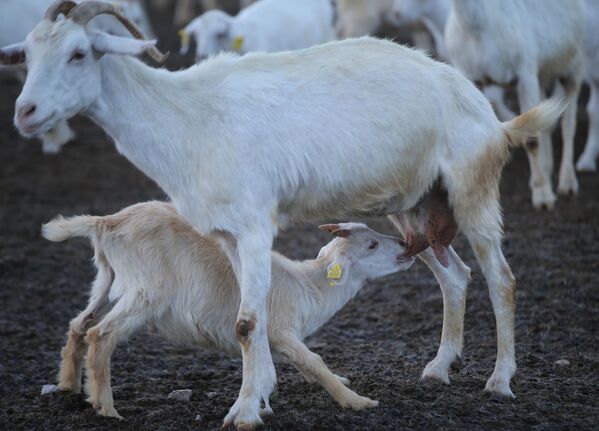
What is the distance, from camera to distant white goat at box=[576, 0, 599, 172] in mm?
10539

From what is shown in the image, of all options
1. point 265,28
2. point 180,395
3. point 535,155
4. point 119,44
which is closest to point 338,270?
point 180,395

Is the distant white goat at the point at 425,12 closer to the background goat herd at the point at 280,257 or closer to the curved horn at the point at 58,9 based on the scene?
the background goat herd at the point at 280,257

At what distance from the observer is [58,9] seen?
4527 mm

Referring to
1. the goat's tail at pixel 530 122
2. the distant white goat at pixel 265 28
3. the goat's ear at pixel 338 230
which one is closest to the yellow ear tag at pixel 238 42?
the distant white goat at pixel 265 28

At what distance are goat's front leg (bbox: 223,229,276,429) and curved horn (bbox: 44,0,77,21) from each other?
1.25 m

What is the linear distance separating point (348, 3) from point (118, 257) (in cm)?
911

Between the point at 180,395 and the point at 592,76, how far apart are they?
694 centimetres

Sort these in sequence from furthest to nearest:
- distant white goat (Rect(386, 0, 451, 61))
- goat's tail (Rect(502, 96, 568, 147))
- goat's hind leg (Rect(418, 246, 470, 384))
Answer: distant white goat (Rect(386, 0, 451, 61))
goat's hind leg (Rect(418, 246, 470, 384))
goat's tail (Rect(502, 96, 568, 147))

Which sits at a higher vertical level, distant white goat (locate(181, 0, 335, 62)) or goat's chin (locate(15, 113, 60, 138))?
goat's chin (locate(15, 113, 60, 138))

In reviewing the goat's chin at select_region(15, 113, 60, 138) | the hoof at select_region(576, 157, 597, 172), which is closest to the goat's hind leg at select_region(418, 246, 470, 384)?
the goat's chin at select_region(15, 113, 60, 138)

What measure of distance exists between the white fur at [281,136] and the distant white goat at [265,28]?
20.0 feet

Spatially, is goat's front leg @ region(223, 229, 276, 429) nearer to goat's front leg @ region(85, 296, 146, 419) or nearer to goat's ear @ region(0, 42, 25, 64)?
goat's front leg @ region(85, 296, 146, 419)

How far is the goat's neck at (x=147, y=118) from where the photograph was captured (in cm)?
461

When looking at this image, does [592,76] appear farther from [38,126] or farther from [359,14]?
[38,126]
